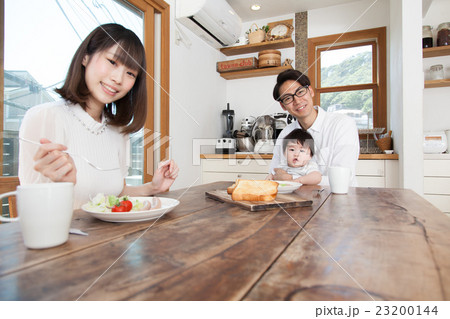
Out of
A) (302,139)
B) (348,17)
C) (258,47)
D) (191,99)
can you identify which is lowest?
(302,139)

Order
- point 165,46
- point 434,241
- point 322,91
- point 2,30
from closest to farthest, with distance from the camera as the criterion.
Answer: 1. point 434,241
2. point 2,30
3. point 165,46
4. point 322,91

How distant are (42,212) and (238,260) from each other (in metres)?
0.32

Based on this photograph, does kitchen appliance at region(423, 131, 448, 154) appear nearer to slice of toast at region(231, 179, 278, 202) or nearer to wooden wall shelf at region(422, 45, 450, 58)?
wooden wall shelf at region(422, 45, 450, 58)

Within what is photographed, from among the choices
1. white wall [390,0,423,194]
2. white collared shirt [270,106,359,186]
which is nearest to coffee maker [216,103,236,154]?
white collared shirt [270,106,359,186]

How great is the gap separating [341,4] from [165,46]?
205 cm

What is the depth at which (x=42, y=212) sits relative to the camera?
456 mm

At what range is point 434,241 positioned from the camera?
509 mm

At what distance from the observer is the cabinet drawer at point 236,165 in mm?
2959

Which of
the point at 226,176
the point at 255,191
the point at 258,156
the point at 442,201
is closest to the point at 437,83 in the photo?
the point at 442,201

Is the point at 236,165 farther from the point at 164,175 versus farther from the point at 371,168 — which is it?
the point at 164,175

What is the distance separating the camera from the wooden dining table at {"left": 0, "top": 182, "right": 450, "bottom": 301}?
12.5 inches

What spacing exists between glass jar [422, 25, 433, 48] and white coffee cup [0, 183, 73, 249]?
10.7 feet
